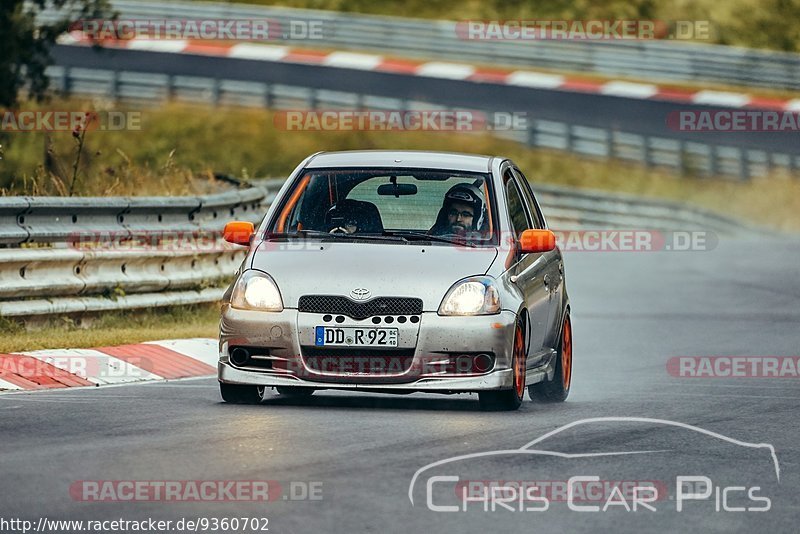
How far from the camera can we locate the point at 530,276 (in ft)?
39.7

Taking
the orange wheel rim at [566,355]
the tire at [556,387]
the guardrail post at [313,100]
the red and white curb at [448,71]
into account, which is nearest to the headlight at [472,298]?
the tire at [556,387]

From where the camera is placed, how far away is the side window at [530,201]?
13.2 metres

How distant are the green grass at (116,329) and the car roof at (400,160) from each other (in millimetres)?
2622

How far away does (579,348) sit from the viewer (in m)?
16.8

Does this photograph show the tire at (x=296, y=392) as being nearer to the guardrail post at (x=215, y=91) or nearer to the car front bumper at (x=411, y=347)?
the car front bumper at (x=411, y=347)

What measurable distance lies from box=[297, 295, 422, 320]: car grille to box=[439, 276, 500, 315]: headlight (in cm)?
19

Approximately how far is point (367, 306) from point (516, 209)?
182 centimetres

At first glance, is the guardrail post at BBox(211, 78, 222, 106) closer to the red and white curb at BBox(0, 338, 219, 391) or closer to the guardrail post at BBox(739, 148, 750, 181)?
the guardrail post at BBox(739, 148, 750, 181)

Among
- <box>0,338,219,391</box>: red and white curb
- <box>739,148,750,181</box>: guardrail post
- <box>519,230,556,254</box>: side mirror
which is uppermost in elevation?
<box>519,230,556,254</box>: side mirror

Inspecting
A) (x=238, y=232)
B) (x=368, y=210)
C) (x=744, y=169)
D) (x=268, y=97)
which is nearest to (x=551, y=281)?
(x=368, y=210)

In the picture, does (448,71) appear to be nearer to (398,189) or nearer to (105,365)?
(105,365)

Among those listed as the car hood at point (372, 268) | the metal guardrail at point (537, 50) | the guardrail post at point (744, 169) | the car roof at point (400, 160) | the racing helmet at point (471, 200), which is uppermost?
the car roof at point (400, 160)

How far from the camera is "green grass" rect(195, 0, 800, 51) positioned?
177 feet

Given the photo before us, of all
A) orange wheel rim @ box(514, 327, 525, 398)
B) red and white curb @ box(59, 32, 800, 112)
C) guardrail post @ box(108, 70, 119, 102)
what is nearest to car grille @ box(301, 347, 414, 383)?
orange wheel rim @ box(514, 327, 525, 398)
